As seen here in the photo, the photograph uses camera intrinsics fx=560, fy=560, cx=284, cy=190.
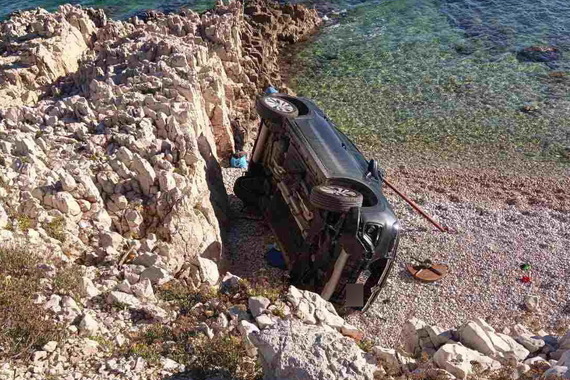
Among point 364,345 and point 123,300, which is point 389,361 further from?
point 123,300

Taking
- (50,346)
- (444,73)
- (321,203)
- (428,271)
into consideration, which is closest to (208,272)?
(321,203)

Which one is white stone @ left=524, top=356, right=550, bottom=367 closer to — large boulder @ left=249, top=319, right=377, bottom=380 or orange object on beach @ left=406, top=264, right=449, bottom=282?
large boulder @ left=249, top=319, right=377, bottom=380

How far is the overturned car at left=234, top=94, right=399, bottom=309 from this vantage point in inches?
377

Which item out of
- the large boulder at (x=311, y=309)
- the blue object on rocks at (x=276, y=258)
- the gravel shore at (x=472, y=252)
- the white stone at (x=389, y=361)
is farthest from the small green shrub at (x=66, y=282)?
the blue object on rocks at (x=276, y=258)

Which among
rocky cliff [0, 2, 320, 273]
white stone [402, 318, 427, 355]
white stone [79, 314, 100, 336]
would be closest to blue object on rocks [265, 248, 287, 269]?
rocky cliff [0, 2, 320, 273]

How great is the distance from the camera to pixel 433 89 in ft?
74.6

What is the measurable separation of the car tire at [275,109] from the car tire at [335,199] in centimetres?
300

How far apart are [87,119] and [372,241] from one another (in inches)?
256

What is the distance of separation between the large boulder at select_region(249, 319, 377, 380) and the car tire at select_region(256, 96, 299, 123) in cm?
660

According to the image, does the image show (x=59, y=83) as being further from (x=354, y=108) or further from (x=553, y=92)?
(x=553, y=92)

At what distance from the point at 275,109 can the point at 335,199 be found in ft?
12.4

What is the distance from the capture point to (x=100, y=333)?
7160 millimetres

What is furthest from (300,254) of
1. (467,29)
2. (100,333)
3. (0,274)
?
(467,29)

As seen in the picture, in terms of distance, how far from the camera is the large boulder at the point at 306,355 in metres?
6.03
